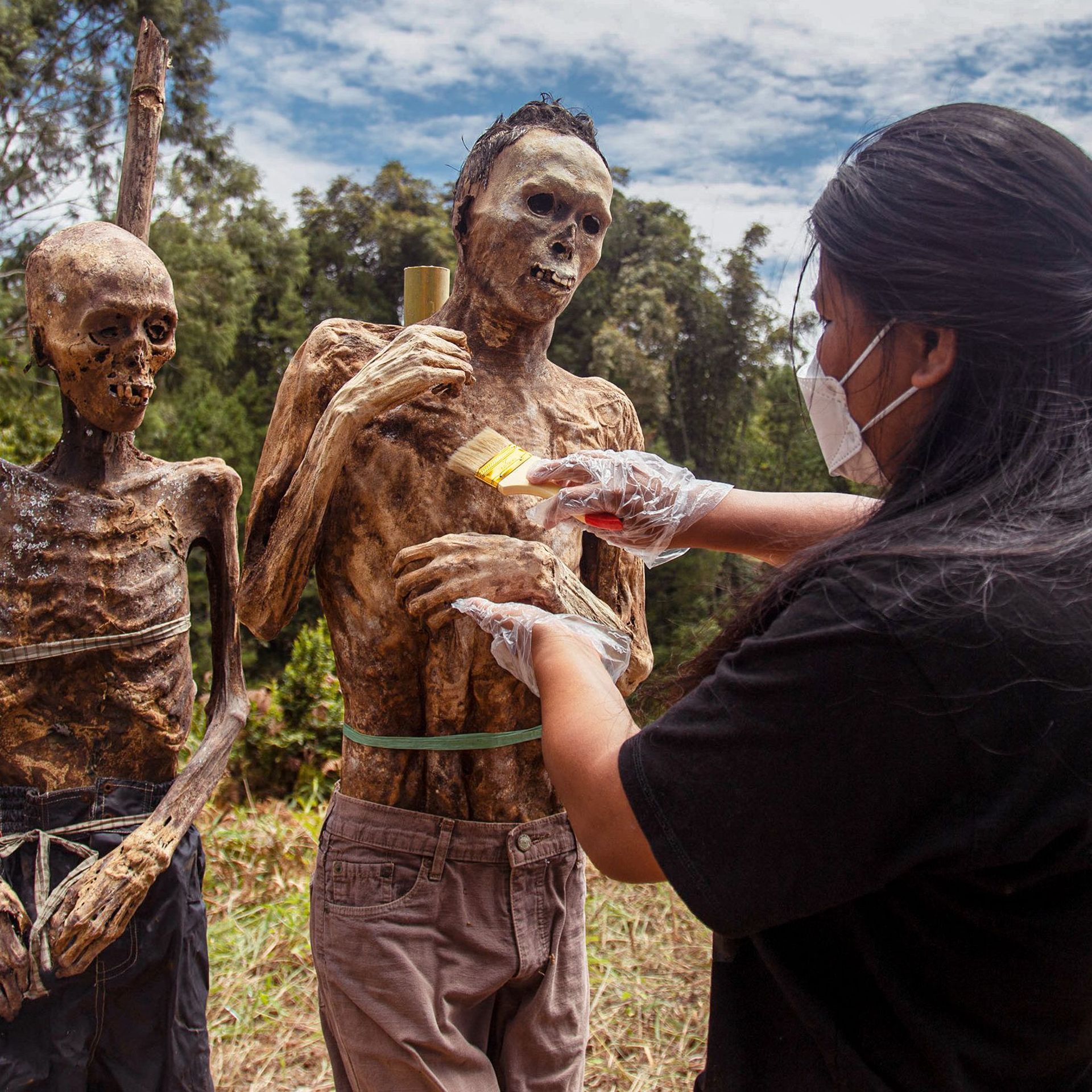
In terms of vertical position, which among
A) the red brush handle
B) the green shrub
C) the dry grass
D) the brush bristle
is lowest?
the dry grass

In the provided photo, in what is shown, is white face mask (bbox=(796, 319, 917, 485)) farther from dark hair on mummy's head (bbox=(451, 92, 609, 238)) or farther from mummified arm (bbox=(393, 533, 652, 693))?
dark hair on mummy's head (bbox=(451, 92, 609, 238))

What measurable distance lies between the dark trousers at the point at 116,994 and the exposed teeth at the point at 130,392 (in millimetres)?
782

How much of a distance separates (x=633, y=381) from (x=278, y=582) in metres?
9.99

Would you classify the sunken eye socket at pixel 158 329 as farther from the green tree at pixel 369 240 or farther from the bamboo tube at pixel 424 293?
the green tree at pixel 369 240

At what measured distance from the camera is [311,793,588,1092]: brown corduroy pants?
179cm

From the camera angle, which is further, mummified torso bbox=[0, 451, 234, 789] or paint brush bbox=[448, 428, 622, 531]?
mummified torso bbox=[0, 451, 234, 789]

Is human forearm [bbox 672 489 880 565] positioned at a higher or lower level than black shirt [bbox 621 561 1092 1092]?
higher

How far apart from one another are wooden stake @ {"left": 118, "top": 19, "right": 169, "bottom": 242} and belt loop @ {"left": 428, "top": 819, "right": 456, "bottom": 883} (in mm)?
1546

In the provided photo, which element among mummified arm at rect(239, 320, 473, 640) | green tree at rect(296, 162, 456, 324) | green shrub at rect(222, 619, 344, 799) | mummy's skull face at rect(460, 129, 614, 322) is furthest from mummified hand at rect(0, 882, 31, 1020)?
green tree at rect(296, 162, 456, 324)

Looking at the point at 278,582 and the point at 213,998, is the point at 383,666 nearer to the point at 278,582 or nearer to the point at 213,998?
the point at 278,582

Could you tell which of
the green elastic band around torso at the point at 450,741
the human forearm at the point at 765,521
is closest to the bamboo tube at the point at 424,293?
the human forearm at the point at 765,521

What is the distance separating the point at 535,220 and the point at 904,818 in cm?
133

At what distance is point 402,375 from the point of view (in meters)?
1.75

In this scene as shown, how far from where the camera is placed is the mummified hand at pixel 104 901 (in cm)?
187
